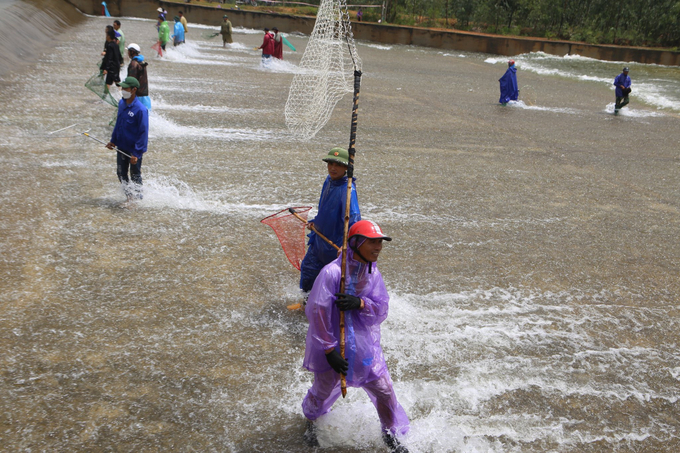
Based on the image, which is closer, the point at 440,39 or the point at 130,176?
the point at 130,176

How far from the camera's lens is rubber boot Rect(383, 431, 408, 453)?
3533mm

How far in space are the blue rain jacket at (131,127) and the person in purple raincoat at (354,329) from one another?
4.55m

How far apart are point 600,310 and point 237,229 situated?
426 cm

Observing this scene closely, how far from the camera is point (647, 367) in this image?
15.6 feet

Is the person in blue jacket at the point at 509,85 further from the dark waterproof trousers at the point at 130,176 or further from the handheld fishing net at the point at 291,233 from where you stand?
the handheld fishing net at the point at 291,233

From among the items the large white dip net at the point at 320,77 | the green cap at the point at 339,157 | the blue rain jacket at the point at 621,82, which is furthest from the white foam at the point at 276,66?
the green cap at the point at 339,157

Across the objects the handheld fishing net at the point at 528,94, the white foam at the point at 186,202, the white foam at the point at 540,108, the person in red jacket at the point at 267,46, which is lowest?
the white foam at the point at 186,202

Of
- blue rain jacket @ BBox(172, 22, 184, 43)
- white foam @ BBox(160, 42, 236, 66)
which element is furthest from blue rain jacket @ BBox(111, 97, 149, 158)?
blue rain jacket @ BBox(172, 22, 184, 43)

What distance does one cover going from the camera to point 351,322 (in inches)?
130

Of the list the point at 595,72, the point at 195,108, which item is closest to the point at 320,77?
the point at 195,108

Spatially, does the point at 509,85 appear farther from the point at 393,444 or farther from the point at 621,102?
the point at 393,444

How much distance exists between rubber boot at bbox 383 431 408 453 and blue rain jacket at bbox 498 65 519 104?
14860 millimetres

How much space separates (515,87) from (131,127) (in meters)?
13.1

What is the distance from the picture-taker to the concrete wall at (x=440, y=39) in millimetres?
35031
